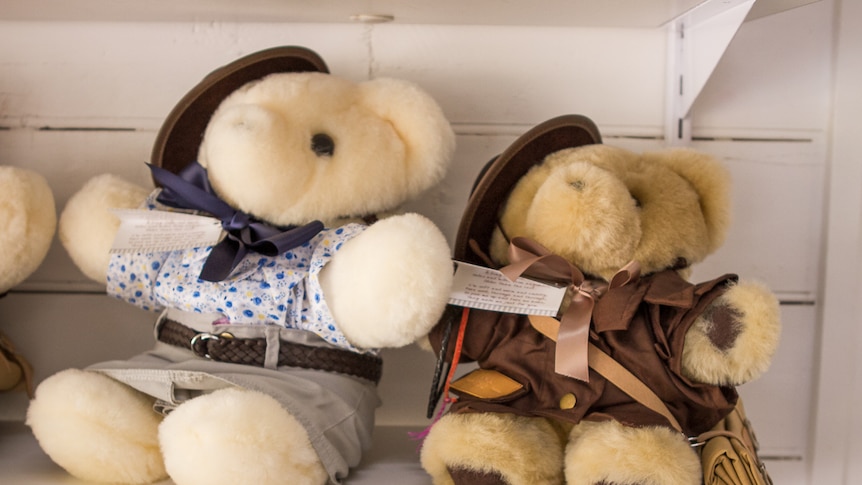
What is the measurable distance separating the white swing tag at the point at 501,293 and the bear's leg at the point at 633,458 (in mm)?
128

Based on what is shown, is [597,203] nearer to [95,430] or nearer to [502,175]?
[502,175]

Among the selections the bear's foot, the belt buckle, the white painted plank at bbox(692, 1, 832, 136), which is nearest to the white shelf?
the white painted plank at bbox(692, 1, 832, 136)

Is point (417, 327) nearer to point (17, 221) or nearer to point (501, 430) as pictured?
point (501, 430)

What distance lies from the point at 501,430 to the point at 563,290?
148 mm

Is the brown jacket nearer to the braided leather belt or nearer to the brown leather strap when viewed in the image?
the brown leather strap

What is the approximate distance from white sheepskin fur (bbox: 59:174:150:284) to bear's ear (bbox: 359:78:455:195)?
0.30 meters

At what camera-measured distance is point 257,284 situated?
83cm

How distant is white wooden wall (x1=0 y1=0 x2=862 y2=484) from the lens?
1.01 meters

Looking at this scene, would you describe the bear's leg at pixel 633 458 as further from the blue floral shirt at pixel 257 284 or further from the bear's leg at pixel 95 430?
the bear's leg at pixel 95 430

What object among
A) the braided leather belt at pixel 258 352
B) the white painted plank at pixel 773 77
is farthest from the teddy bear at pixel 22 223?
the white painted plank at pixel 773 77

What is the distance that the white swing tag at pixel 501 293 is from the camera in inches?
30.4

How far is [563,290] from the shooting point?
775 millimetres

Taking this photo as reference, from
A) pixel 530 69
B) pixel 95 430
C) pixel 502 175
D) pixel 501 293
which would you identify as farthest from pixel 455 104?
pixel 95 430

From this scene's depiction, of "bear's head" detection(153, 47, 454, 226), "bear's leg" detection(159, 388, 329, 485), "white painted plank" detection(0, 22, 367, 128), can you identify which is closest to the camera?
"bear's leg" detection(159, 388, 329, 485)
